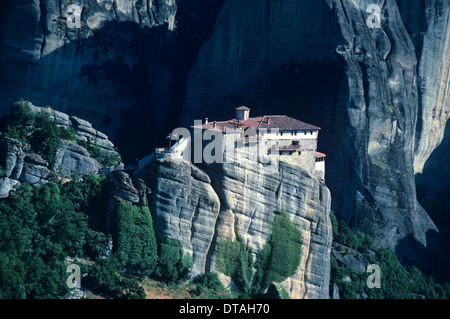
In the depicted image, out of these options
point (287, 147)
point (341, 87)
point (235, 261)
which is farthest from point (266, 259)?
point (341, 87)

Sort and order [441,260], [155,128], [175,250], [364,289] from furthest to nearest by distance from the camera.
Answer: [155,128] → [441,260] → [364,289] → [175,250]

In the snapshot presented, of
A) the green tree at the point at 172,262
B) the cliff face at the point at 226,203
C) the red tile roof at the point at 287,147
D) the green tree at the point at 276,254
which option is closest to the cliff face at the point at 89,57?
the cliff face at the point at 226,203

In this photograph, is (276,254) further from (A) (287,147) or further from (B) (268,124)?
(B) (268,124)

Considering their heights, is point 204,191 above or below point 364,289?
above

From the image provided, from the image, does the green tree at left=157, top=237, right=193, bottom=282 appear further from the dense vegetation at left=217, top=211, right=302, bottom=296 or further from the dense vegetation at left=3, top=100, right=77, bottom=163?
the dense vegetation at left=3, top=100, right=77, bottom=163

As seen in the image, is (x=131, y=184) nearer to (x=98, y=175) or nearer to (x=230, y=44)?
(x=98, y=175)

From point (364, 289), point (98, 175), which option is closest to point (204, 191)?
point (98, 175)

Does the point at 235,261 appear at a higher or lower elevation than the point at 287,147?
lower
